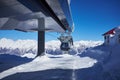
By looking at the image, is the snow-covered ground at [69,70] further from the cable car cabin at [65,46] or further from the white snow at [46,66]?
the cable car cabin at [65,46]

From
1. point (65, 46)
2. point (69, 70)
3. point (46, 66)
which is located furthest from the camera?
point (65, 46)

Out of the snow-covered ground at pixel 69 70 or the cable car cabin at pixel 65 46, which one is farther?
the cable car cabin at pixel 65 46

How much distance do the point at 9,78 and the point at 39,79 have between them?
205 centimetres

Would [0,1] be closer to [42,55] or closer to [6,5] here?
[6,5]

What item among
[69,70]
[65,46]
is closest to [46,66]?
[69,70]

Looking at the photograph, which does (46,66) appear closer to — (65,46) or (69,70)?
(69,70)

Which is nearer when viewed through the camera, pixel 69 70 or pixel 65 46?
pixel 69 70

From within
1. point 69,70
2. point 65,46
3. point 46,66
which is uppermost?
point 65,46

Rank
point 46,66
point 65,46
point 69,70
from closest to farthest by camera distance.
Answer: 1. point 69,70
2. point 46,66
3. point 65,46

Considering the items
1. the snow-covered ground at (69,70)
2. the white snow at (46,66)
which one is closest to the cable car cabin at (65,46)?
the white snow at (46,66)

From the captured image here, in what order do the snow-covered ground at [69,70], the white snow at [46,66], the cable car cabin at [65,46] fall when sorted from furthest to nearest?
the cable car cabin at [65,46]
the white snow at [46,66]
the snow-covered ground at [69,70]

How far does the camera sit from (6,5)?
12.2 metres

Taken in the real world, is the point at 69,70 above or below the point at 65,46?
below

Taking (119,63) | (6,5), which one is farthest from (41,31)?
(119,63)
